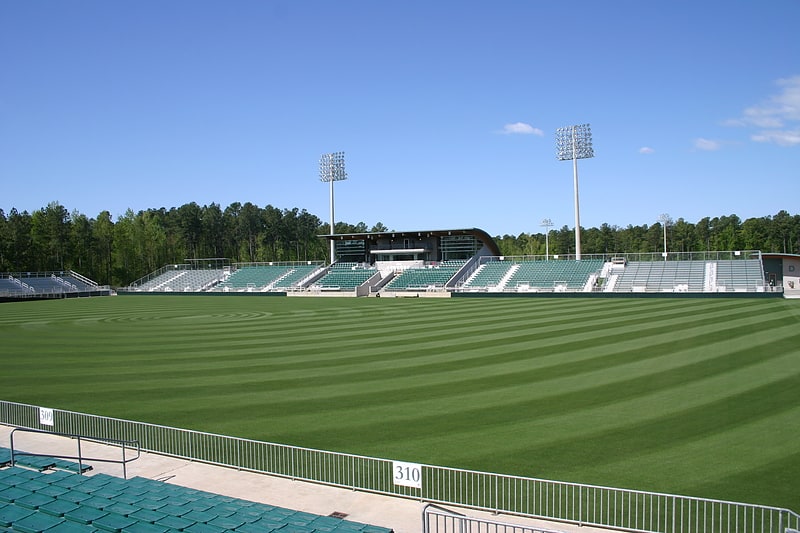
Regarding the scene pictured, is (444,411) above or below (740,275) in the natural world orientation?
below

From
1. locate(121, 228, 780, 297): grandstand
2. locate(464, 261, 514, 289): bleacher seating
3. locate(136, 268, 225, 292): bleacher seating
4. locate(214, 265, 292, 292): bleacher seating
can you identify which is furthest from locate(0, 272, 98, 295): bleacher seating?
locate(464, 261, 514, 289): bleacher seating

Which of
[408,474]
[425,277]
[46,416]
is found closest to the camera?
[408,474]

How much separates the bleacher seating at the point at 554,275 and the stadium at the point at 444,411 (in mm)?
18136

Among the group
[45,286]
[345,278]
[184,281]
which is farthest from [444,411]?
[45,286]

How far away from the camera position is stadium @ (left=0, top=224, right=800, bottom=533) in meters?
9.62

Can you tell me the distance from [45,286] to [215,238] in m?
47.5

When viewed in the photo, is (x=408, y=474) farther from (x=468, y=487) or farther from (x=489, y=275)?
(x=489, y=275)

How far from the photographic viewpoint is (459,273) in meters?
69.1

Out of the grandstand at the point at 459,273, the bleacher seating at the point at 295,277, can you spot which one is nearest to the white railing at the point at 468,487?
the grandstand at the point at 459,273

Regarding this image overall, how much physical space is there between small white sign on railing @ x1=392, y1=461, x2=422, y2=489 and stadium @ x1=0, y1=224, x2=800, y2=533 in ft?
0.10

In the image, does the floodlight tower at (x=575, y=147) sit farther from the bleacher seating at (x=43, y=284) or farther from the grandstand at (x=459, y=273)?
the bleacher seating at (x=43, y=284)

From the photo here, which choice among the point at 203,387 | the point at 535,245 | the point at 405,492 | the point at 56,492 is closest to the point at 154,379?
the point at 203,387

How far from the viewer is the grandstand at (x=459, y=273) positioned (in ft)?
186

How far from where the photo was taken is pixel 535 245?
438ft
